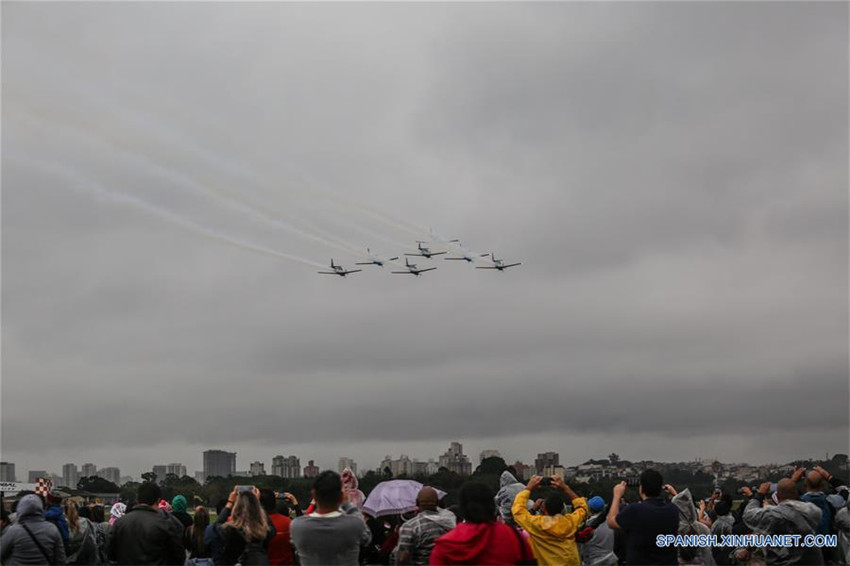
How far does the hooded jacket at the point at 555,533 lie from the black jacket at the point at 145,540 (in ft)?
17.1

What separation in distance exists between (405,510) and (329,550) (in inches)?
199

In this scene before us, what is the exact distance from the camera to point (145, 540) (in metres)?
14.2

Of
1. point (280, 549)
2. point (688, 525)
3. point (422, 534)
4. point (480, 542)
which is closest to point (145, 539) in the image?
point (280, 549)

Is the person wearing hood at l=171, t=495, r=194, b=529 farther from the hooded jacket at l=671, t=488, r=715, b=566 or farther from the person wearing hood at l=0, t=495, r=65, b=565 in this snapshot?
the hooded jacket at l=671, t=488, r=715, b=566

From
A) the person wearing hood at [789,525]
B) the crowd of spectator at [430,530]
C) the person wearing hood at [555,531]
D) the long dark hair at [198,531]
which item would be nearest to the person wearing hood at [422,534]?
the crowd of spectator at [430,530]

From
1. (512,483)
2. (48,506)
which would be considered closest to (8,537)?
(48,506)

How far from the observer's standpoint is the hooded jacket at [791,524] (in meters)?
14.7

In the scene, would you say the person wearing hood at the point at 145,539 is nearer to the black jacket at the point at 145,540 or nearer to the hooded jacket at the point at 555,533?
the black jacket at the point at 145,540

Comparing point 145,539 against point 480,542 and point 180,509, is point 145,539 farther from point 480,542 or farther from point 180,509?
point 480,542

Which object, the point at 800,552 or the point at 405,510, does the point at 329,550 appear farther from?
the point at 800,552

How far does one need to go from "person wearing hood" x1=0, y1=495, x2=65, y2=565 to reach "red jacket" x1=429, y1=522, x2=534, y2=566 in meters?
7.48

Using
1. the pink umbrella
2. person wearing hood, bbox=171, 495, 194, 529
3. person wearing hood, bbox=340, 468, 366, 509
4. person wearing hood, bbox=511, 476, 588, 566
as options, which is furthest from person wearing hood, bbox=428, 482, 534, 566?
person wearing hood, bbox=171, 495, 194, 529

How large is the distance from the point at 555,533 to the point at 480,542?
4.33 m

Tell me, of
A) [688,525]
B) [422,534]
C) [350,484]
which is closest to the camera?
[422,534]
